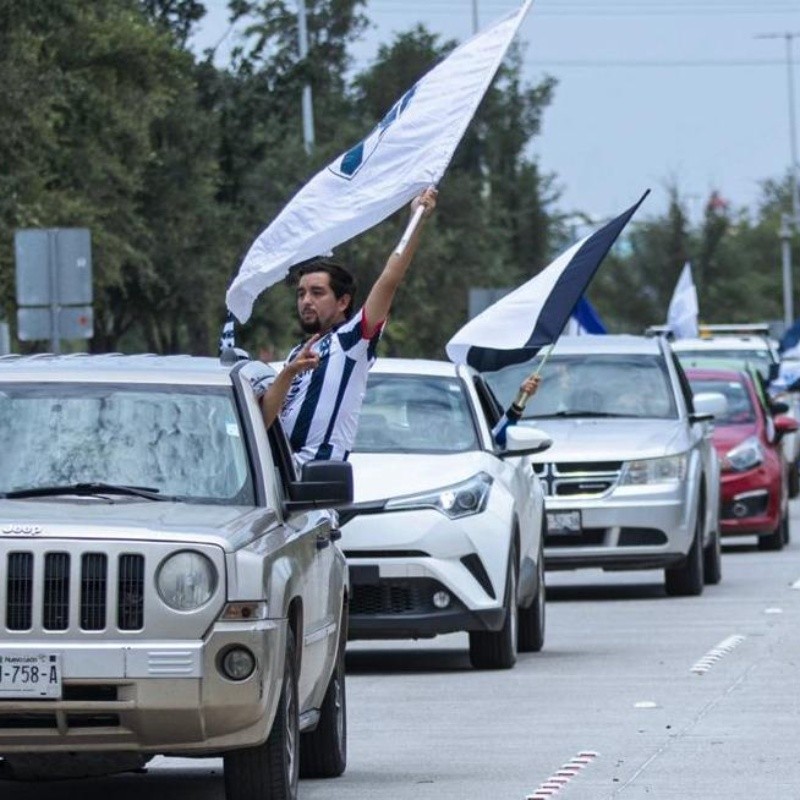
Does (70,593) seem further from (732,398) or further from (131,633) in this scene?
(732,398)

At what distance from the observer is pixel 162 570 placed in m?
8.33

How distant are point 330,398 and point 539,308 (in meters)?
5.22

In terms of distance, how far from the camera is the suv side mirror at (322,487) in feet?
30.9

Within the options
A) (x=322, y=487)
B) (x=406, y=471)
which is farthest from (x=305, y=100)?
(x=322, y=487)

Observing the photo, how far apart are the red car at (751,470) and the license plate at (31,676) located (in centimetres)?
1741

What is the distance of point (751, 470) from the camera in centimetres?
2530

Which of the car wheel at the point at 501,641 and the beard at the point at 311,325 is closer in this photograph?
the beard at the point at 311,325

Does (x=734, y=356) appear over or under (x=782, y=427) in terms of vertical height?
over

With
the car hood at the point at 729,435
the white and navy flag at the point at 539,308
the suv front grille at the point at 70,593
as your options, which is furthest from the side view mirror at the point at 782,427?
the suv front grille at the point at 70,593

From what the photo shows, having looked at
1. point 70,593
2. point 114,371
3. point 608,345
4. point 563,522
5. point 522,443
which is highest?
point 608,345

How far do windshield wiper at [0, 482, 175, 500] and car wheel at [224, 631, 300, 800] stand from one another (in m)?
0.68

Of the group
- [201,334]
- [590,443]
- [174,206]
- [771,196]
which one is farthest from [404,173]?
[771,196]

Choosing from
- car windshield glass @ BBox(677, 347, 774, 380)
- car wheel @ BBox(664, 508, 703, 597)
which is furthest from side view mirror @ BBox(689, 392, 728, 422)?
car windshield glass @ BBox(677, 347, 774, 380)

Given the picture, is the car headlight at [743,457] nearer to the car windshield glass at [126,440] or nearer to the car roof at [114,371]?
the car roof at [114,371]
